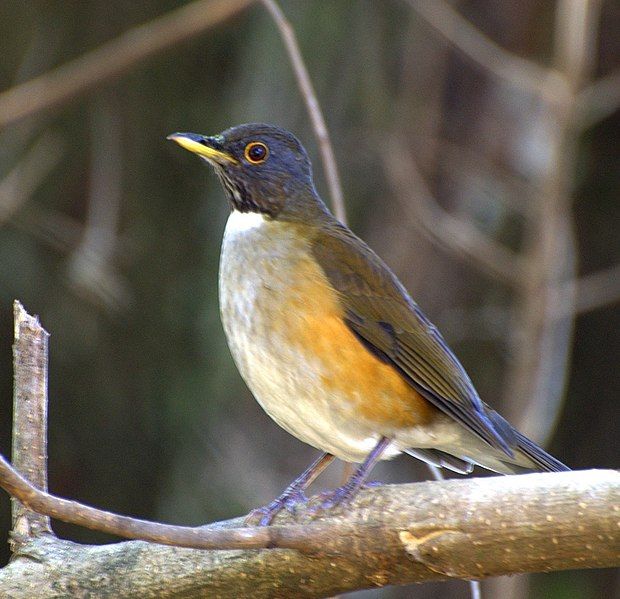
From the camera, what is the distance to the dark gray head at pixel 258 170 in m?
4.37

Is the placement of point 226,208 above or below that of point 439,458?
above

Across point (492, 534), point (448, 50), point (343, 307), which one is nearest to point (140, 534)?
point (492, 534)

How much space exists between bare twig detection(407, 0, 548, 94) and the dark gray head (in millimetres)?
1829

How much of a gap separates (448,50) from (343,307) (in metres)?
3.46

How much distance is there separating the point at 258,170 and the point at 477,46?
95.5 inches

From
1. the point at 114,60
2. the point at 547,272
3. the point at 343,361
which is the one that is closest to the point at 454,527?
the point at 343,361

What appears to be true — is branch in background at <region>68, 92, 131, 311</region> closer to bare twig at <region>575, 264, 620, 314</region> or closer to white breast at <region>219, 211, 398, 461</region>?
white breast at <region>219, 211, 398, 461</region>

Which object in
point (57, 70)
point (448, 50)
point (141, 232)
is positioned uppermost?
point (448, 50)

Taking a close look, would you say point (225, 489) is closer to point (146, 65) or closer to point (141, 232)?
point (141, 232)

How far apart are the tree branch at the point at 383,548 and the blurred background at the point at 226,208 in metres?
2.65

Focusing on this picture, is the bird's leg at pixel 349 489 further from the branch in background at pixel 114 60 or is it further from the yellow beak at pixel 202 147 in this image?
the branch in background at pixel 114 60

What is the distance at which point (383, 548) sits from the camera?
302 cm

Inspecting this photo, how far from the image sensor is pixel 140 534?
271 cm

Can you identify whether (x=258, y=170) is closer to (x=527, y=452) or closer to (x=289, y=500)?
(x=289, y=500)
